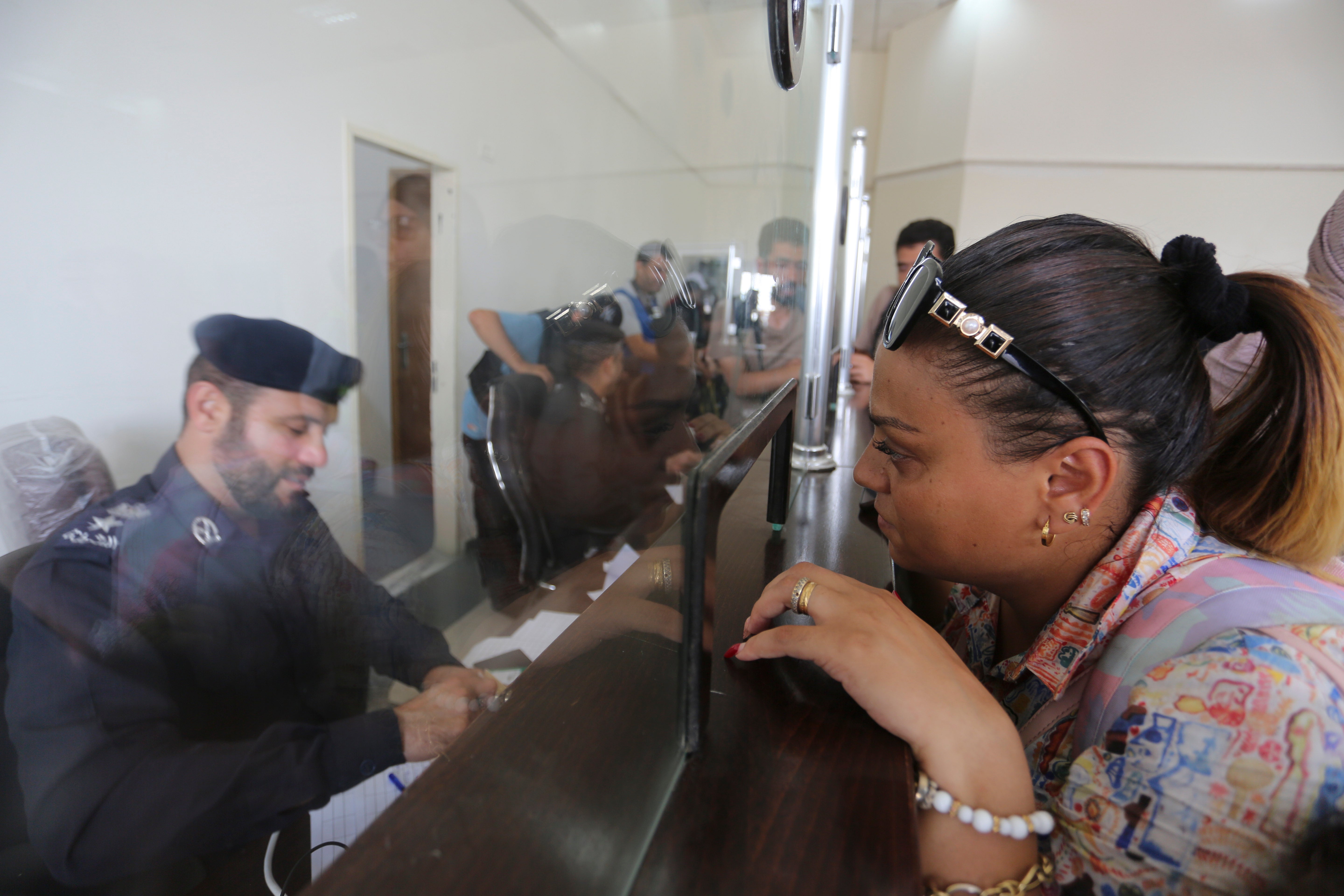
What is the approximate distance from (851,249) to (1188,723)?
6.89ft

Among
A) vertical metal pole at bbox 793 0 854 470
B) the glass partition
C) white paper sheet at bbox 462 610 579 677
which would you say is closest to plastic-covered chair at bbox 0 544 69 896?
the glass partition

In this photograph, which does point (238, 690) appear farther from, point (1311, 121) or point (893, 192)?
point (1311, 121)

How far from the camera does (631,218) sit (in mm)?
2078

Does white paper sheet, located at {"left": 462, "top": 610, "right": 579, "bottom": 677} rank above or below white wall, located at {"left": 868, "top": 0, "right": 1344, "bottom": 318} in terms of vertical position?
below

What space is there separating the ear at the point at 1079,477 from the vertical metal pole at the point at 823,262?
0.73m

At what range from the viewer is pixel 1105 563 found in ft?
1.88

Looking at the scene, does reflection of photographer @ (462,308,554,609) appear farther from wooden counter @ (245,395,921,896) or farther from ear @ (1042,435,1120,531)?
ear @ (1042,435,1120,531)

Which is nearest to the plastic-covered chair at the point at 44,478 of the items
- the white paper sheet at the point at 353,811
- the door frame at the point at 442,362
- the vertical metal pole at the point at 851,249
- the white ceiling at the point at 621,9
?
the white paper sheet at the point at 353,811

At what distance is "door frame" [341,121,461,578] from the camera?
105cm

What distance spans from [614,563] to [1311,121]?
755cm

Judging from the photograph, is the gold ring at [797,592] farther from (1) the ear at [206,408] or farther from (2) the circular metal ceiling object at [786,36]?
(2) the circular metal ceiling object at [786,36]

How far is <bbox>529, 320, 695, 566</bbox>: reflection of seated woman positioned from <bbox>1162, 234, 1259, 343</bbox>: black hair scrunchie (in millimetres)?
1049

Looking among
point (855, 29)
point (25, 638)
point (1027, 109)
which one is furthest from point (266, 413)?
point (855, 29)

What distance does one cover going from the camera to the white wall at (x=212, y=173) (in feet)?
1.59
